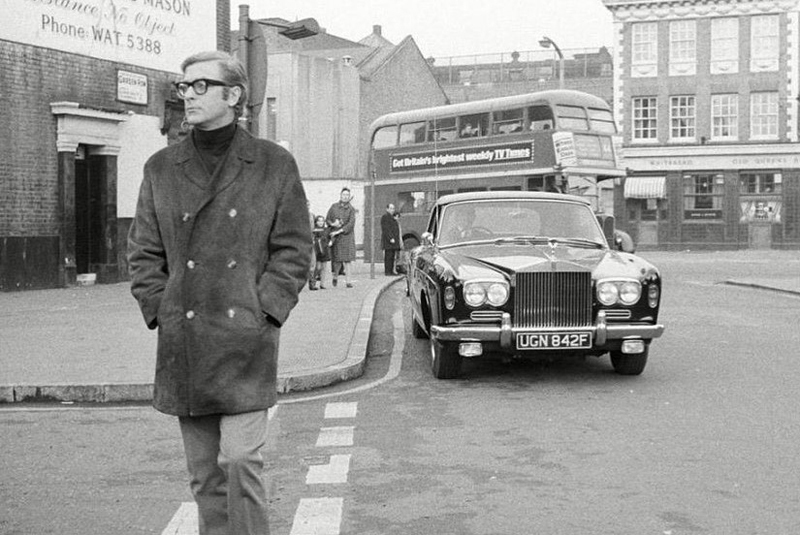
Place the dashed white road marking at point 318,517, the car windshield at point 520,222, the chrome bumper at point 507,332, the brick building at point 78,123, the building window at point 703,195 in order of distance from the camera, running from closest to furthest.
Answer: the dashed white road marking at point 318,517
the chrome bumper at point 507,332
the car windshield at point 520,222
the brick building at point 78,123
the building window at point 703,195

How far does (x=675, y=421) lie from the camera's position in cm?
753

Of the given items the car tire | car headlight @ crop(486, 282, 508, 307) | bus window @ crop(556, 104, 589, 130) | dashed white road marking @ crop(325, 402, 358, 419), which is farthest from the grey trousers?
bus window @ crop(556, 104, 589, 130)

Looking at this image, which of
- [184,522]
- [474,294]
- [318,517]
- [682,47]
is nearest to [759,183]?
[682,47]

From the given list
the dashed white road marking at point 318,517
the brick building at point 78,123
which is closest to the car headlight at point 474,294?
the dashed white road marking at point 318,517

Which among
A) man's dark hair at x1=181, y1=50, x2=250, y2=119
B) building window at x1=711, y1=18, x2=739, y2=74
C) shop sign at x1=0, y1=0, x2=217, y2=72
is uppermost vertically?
building window at x1=711, y1=18, x2=739, y2=74

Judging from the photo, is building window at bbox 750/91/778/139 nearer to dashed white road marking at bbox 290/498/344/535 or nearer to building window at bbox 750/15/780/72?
building window at bbox 750/15/780/72

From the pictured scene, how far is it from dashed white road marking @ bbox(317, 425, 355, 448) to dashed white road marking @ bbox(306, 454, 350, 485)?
15.5 inches

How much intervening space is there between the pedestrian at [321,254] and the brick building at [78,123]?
4.21 metres

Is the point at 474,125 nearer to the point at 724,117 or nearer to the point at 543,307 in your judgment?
the point at 543,307

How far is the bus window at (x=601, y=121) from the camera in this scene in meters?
25.2

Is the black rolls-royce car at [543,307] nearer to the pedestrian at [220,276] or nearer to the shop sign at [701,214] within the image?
the pedestrian at [220,276]

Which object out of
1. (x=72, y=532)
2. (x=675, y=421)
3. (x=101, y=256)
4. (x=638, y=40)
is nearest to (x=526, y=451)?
(x=675, y=421)

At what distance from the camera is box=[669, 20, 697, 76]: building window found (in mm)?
49406

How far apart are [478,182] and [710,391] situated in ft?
58.3
